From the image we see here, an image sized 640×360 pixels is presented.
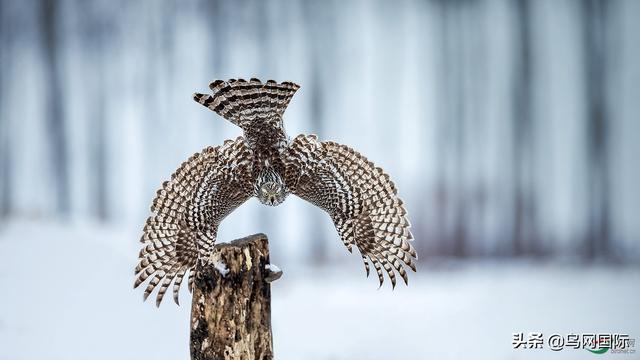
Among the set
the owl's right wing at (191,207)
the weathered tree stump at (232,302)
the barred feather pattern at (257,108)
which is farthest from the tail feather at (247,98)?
the weathered tree stump at (232,302)

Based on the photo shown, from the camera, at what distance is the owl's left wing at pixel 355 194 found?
2.29m

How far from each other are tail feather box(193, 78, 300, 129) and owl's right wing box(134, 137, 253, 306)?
15 cm

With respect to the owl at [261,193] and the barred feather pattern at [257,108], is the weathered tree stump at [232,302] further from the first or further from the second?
the barred feather pattern at [257,108]

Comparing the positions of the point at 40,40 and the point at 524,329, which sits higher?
the point at 40,40

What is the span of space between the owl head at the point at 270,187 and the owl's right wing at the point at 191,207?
69 mm

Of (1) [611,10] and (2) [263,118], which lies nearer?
(2) [263,118]

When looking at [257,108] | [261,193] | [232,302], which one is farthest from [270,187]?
[232,302]

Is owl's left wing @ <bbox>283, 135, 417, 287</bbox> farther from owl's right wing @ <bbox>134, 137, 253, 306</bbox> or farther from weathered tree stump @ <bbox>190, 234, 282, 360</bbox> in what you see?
weathered tree stump @ <bbox>190, 234, 282, 360</bbox>

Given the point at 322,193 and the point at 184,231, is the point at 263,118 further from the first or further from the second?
the point at 184,231

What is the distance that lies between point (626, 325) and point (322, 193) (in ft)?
6.35

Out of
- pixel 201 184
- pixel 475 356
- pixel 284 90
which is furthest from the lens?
pixel 475 356

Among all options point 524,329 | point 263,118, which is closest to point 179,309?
point 263,118

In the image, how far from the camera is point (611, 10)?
11.2ft

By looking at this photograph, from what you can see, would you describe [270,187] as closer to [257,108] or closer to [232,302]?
[257,108]
